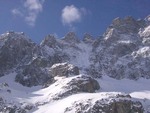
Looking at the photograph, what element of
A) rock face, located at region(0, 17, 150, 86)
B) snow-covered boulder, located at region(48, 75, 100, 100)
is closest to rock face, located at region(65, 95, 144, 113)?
snow-covered boulder, located at region(48, 75, 100, 100)

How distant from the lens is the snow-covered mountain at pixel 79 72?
7081 cm

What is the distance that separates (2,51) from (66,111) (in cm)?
6571

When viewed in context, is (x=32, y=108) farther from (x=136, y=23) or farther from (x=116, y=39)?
(x=136, y=23)

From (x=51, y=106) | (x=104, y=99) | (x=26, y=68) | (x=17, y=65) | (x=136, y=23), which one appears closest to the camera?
(x=104, y=99)

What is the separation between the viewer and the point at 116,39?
153 meters

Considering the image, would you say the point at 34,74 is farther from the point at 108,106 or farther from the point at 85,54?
the point at 108,106

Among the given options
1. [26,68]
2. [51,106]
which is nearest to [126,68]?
[26,68]

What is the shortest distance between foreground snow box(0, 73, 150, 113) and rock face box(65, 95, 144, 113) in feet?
6.00

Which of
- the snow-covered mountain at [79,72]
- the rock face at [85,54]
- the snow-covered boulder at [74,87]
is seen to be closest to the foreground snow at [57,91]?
the snow-covered mountain at [79,72]

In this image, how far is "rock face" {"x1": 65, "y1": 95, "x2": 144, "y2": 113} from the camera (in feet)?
213

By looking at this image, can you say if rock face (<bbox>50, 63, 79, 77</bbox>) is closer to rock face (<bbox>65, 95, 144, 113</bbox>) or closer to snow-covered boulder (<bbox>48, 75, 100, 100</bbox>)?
snow-covered boulder (<bbox>48, 75, 100, 100</bbox>)

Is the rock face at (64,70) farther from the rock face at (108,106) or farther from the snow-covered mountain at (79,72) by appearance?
the rock face at (108,106)

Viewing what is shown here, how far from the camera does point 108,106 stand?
6481 centimetres

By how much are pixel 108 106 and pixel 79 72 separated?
44.0m
